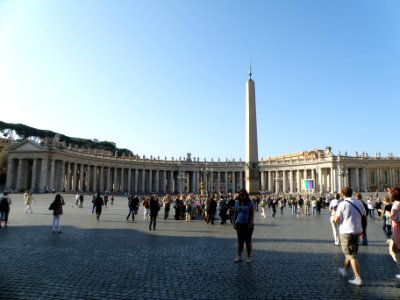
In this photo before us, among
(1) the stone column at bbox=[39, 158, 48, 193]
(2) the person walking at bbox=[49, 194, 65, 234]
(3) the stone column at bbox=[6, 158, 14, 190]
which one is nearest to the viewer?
(2) the person walking at bbox=[49, 194, 65, 234]

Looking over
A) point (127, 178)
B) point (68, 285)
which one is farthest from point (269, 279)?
point (127, 178)

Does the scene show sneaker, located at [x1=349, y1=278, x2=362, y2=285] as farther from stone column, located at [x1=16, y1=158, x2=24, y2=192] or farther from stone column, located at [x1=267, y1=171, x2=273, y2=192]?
stone column, located at [x1=267, y1=171, x2=273, y2=192]

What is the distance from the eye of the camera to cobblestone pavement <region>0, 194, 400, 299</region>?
5539 mm

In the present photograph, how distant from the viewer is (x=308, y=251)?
966 centimetres

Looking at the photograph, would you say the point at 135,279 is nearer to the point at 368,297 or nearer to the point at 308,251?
the point at 368,297

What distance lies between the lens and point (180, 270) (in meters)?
7.15

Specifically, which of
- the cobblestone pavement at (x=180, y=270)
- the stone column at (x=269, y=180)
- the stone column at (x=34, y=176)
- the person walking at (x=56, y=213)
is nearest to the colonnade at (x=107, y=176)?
the stone column at (x=34, y=176)

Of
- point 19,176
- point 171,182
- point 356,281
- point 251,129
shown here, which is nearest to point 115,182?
point 171,182

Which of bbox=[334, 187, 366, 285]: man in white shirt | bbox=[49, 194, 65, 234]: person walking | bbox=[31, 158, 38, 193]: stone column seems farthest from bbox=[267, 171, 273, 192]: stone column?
bbox=[334, 187, 366, 285]: man in white shirt

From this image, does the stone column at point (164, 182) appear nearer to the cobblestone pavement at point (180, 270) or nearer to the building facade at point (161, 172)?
the building facade at point (161, 172)

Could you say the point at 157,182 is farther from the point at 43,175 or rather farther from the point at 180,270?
the point at 180,270

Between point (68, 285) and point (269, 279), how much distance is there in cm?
370

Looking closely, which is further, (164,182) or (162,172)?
(162,172)

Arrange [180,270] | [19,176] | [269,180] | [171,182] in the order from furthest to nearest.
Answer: [171,182] → [269,180] → [19,176] → [180,270]
